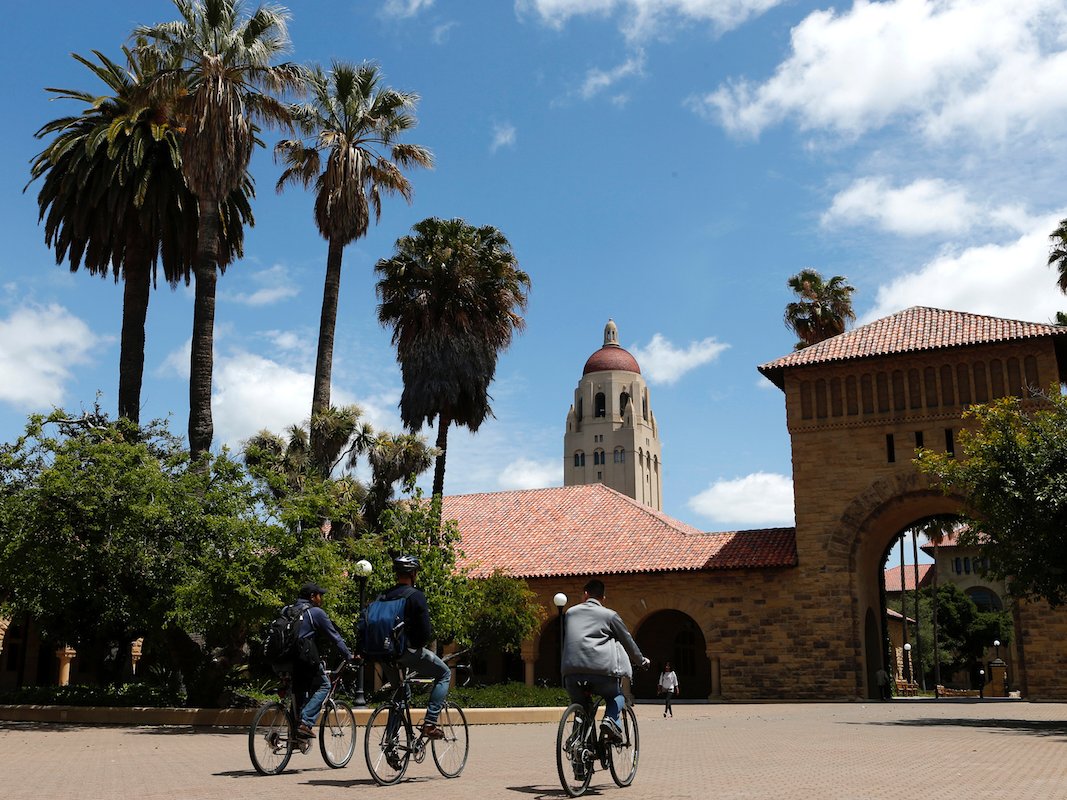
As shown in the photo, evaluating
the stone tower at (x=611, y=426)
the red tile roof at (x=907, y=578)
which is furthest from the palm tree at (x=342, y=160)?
the stone tower at (x=611, y=426)

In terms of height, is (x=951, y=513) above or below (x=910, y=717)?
above

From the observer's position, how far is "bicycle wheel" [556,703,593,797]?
7594mm

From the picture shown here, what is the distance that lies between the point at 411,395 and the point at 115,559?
15.8 meters

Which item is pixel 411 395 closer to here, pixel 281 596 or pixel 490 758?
pixel 281 596

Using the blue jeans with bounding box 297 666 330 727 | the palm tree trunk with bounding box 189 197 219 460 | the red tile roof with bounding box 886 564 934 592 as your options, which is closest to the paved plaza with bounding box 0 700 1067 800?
the blue jeans with bounding box 297 666 330 727

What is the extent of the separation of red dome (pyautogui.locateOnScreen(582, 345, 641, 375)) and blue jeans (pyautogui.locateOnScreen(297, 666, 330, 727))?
102154 millimetres

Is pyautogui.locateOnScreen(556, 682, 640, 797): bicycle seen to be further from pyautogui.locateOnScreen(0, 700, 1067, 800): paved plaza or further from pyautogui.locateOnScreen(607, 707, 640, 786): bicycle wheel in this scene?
pyautogui.locateOnScreen(0, 700, 1067, 800): paved plaza

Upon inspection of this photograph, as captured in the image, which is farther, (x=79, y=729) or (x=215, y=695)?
(x=215, y=695)

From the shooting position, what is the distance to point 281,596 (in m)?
16.8

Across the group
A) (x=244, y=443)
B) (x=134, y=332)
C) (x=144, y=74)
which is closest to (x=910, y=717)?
(x=244, y=443)

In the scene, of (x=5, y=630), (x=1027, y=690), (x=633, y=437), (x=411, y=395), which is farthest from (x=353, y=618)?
(x=633, y=437)

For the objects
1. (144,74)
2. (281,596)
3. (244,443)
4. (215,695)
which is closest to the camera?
(281,596)

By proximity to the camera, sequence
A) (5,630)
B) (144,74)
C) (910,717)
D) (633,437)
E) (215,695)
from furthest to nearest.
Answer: (633,437)
(5,630)
(144,74)
(910,717)
(215,695)

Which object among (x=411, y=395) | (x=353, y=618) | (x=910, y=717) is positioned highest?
(x=411, y=395)
